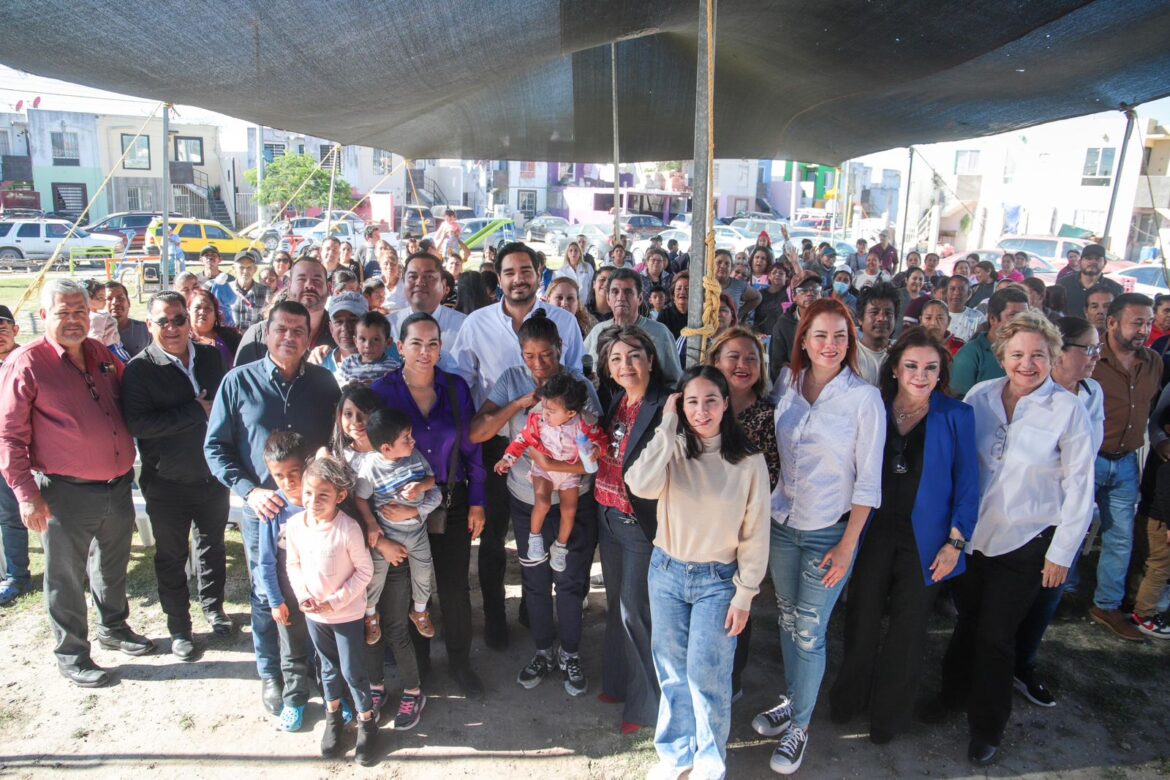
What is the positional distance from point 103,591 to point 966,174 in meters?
36.8

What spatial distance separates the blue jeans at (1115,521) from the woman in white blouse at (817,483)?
2028 millimetres

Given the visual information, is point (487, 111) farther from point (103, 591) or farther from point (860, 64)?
point (103, 591)

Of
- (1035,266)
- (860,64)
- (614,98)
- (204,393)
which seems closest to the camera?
(204,393)

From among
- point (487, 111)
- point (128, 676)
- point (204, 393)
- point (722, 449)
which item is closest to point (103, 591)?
point (128, 676)

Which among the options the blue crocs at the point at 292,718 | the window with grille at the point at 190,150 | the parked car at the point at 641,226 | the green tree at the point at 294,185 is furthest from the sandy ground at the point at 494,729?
Answer: the window with grille at the point at 190,150

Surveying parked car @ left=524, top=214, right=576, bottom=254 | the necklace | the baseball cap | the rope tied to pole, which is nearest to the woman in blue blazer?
the necklace

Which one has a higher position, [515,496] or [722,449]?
[722,449]

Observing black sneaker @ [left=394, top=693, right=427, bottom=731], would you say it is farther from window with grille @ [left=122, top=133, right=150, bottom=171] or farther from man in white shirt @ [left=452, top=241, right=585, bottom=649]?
window with grille @ [left=122, top=133, right=150, bottom=171]

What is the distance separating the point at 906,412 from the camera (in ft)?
8.86

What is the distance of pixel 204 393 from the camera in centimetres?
355

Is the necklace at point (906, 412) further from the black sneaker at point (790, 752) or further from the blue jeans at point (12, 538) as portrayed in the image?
the blue jeans at point (12, 538)

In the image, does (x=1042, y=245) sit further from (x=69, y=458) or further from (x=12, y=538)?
(x=12, y=538)

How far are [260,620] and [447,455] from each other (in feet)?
3.62

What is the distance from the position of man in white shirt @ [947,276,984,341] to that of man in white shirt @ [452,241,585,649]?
11.6 feet
